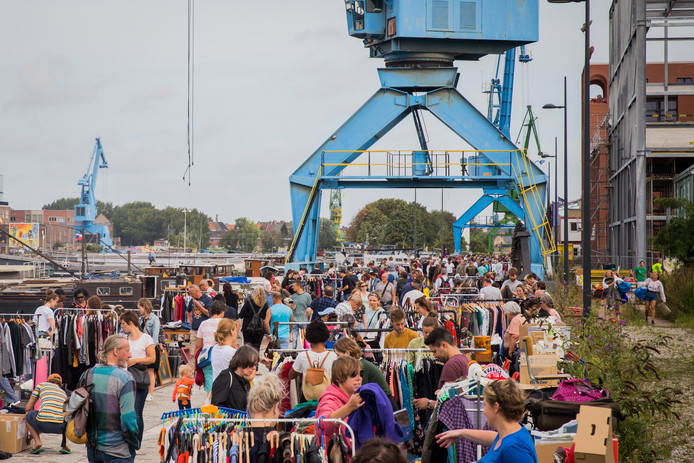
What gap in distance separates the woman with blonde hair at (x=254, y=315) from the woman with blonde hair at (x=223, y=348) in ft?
15.1

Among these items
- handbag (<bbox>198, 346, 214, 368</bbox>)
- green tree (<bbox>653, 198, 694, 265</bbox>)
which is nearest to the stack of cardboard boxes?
handbag (<bbox>198, 346, 214, 368</bbox>)

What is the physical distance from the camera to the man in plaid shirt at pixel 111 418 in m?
6.75

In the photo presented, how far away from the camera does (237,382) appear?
23.8ft

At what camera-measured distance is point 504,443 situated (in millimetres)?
4684

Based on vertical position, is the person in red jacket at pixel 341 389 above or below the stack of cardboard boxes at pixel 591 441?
above

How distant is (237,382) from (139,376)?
230 cm

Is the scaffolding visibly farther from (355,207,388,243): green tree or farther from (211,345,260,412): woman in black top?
(355,207,388,243): green tree

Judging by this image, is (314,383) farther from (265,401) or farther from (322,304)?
(322,304)

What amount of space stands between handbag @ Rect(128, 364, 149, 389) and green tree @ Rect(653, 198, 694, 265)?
20.8m

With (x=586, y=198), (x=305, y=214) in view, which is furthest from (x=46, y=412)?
(x=305, y=214)

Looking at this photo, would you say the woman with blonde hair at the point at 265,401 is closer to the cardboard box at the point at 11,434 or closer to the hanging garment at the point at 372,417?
the hanging garment at the point at 372,417

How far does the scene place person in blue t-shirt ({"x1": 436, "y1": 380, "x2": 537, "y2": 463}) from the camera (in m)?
4.64

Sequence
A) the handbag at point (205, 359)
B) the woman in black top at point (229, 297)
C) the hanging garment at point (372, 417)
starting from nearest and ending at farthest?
the hanging garment at point (372, 417) < the handbag at point (205, 359) < the woman in black top at point (229, 297)

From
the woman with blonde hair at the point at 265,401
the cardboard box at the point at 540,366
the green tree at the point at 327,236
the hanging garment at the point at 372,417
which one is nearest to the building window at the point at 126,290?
the cardboard box at the point at 540,366
